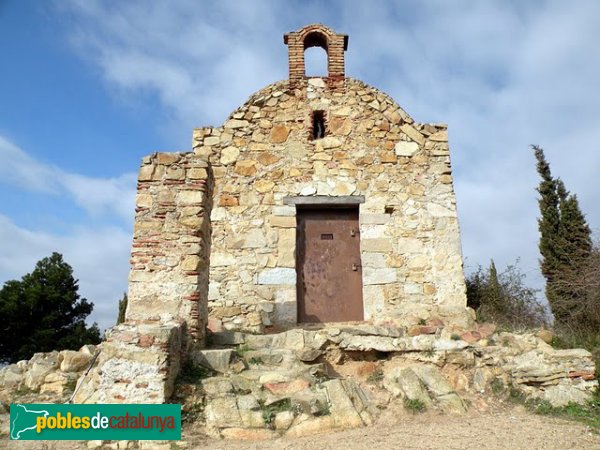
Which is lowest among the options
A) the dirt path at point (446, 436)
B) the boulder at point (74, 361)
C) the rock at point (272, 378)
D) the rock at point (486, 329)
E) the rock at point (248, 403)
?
the dirt path at point (446, 436)

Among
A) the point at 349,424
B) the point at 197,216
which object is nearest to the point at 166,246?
the point at 197,216

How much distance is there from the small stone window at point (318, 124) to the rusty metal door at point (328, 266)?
1431 millimetres

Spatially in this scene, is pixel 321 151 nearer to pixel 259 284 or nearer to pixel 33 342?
pixel 259 284

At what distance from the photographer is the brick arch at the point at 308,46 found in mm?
8648

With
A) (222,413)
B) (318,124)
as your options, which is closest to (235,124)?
(318,124)

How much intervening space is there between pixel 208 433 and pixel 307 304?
3689mm

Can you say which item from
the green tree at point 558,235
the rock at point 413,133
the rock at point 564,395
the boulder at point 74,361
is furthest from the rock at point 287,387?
the green tree at point 558,235

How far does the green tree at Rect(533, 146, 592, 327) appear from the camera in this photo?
1136cm

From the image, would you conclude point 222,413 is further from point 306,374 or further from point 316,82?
point 316,82

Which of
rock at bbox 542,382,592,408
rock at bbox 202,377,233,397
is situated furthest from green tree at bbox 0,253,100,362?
rock at bbox 542,382,592,408

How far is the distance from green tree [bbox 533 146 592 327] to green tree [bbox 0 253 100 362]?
48.2 feet

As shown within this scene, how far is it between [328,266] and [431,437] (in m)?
3.99

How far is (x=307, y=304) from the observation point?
25.2ft

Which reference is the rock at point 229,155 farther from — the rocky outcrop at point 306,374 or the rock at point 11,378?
the rock at point 11,378
